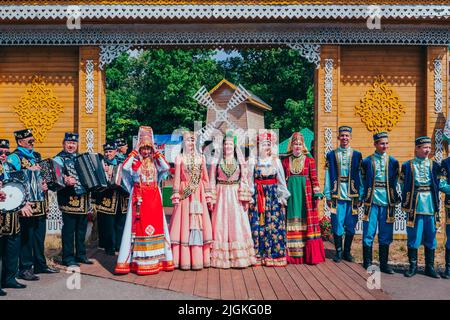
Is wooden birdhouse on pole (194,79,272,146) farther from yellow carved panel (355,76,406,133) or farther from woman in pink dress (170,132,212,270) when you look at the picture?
woman in pink dress (170,132,212,270)

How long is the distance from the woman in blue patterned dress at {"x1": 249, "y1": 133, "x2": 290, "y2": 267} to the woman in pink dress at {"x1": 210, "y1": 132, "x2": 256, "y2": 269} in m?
0.17

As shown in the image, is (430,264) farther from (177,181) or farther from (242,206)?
(177,181)

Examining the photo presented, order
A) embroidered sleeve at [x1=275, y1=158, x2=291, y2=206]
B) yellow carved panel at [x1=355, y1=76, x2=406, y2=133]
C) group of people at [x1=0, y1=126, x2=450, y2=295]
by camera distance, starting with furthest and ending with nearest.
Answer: yellow carved panel at [x1=355, y1=76, x2=406, y2=133] → embroidered sleeve at [x1=275, y1=158, x2=291, y2=206] → group of people at [x1=0, y1=126, x2=450, y2=295]

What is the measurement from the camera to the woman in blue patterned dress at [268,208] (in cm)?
661

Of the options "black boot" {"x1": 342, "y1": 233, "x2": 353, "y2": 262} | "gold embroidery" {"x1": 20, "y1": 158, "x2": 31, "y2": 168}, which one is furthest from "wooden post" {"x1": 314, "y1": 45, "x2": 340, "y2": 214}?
"gold embroidery" {"x1": 20, "y1": 158, "x2": 31, "y2": 168}

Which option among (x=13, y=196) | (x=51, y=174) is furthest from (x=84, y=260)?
(x=13, y=196)

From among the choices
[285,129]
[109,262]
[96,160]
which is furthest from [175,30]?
[285,129]

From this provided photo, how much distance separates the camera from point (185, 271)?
20.7ft

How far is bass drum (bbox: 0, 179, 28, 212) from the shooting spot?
516 centimetres

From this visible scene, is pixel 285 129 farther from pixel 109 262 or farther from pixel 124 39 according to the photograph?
pixel 109 262

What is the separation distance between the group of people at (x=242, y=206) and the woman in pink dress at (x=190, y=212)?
0.02 meters

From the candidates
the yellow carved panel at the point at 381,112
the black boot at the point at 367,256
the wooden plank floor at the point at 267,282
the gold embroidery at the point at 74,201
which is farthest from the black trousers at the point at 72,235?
the yellow carved panel at the point at 381,112

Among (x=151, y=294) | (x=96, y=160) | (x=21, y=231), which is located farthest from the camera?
(x=96, y=160)

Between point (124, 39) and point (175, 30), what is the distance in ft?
3.86
